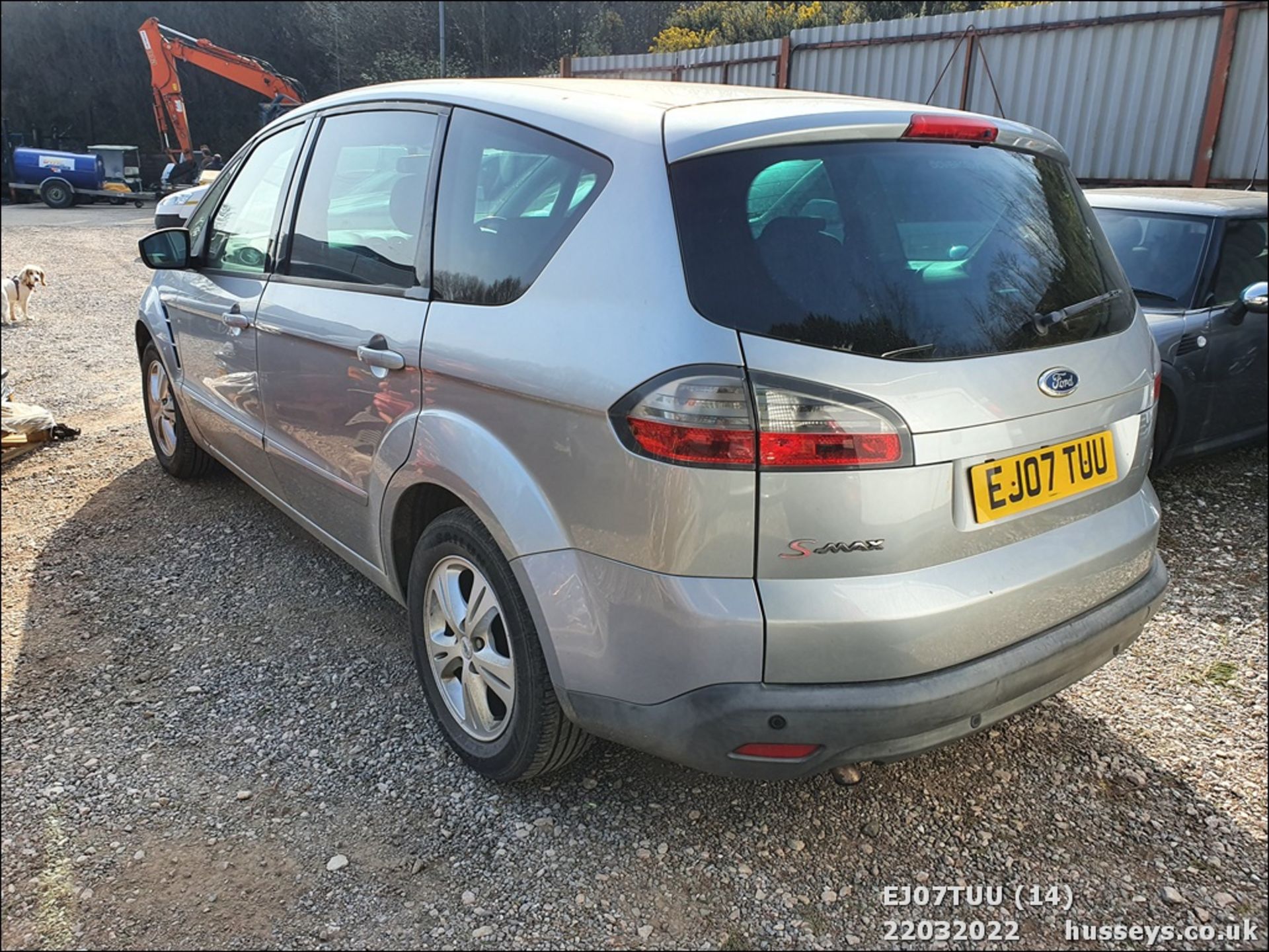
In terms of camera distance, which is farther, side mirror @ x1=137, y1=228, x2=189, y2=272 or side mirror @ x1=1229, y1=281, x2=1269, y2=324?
side mirror @ x1=1229, y1=281, x2=1269, y2=324

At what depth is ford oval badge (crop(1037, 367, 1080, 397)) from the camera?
214cm

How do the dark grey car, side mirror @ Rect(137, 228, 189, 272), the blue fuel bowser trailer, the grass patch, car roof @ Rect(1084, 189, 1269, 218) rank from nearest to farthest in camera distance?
the grass patch
side mirror @ Rect(137, 228, 189, 272)
the dark grey car
car roof @ Rect(1084, 189, 1269, 218)
the blue fuel bowser trailer

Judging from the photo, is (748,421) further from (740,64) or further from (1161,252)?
(740,64)

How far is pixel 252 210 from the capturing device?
3646 mm

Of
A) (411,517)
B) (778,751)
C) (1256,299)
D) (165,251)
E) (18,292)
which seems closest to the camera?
(778,751)

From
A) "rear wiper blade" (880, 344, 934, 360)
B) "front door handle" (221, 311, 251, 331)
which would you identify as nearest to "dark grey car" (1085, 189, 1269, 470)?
"rear wiper blade" (880, 344, 934, 360)

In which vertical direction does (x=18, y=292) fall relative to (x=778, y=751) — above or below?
below

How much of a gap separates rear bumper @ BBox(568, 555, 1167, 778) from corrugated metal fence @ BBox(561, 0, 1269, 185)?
8614mm

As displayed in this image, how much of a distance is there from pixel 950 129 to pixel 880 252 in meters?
0.44

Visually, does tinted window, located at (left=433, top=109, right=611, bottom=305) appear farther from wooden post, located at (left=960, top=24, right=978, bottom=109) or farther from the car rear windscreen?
wooden post, located at (left=960, top=24, right=978, bottom=109)

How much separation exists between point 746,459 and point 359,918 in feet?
4.57

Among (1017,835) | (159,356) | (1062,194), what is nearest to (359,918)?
(1017,835)

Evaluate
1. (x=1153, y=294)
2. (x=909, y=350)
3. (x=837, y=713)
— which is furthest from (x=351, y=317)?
(x=1153, y=294)

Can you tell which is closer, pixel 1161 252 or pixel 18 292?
pixel 1161 252
